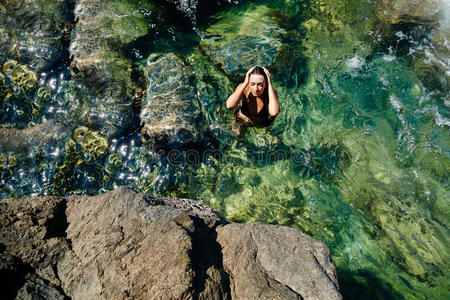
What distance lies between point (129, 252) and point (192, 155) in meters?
2.40

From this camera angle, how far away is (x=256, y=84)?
13.8 ft

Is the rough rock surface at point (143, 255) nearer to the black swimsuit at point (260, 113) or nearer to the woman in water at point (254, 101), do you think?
the woman in water at point (254, 101)

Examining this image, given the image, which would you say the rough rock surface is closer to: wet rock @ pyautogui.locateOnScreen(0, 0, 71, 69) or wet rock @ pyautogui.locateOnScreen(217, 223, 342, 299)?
wet rock @ pyautogui.locateOnScreen(217, 223, 342, 299)

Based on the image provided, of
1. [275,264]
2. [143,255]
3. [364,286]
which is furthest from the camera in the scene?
[364,286]

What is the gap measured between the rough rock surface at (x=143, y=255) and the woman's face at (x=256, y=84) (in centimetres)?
204

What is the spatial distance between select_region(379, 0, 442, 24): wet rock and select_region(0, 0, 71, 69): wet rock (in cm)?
568

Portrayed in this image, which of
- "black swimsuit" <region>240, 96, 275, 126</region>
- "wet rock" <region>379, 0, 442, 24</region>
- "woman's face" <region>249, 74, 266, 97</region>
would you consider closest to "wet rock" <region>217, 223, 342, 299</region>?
"woman's face" <region>249, 74, 266, 97</region>

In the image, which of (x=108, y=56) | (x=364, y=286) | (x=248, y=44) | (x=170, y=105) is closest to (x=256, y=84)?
(x=170, y=105)

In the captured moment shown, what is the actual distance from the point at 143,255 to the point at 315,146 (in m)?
3.30

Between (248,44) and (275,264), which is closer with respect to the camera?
(275,264)

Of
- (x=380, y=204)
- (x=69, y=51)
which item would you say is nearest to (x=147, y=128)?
(x=69, y=51)

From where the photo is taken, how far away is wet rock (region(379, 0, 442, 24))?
5.55 meters

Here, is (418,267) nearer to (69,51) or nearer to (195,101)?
(195,101)

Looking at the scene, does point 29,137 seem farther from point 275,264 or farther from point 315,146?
point 315,146
